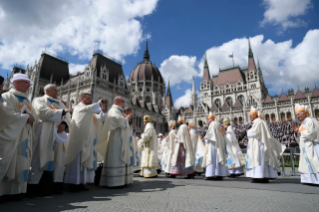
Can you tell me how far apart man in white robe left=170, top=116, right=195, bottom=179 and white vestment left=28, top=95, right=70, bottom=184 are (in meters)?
4.20

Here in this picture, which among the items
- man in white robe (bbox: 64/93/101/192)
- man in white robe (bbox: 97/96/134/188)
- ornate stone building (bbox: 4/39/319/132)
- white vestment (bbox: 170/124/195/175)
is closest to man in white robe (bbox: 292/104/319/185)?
white vestment (bbox: 170/124/195/175)

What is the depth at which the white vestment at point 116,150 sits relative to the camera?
4238 millimetres

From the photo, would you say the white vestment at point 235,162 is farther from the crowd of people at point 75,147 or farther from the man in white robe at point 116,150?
the man in white robe at point 116,150

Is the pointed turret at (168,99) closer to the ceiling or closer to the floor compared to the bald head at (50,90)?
closer to the ceiling

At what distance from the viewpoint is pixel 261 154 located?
549 cm

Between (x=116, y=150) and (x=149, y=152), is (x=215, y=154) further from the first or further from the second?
(x=116, y=150)

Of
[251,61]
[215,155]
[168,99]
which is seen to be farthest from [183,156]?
[251,61]

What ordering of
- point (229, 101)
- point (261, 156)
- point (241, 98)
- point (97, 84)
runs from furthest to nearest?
point (229, 101) < point (241, 98) < point (97, 84) < point (261, 156)

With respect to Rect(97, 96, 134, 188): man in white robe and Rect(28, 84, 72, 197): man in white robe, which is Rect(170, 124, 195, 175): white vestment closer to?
Rect(97, 96, 134, 188): man in white robe

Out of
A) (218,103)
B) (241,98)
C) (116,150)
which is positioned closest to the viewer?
(116,150)

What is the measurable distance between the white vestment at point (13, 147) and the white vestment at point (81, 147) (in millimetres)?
783

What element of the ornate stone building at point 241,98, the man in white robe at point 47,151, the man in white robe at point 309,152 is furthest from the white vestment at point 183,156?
the ornate stone building at point 241,98

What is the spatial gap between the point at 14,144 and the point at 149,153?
4459 mm

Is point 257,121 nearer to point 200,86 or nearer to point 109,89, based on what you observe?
point 109,89
